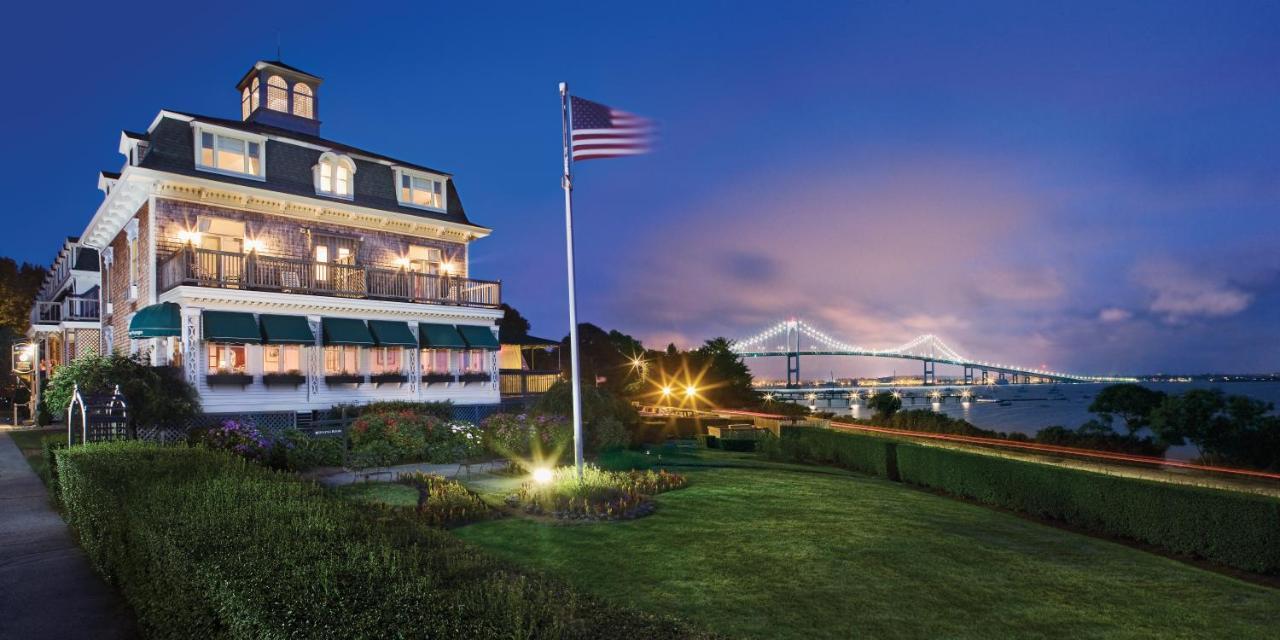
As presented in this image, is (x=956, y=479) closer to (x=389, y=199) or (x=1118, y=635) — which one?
(x=1118, y=635)

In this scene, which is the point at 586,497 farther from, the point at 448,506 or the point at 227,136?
the point at 227,136

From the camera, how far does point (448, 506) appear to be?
11359mm

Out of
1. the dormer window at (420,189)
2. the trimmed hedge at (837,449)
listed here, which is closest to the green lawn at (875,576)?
the trimmed hedge at (837,449)

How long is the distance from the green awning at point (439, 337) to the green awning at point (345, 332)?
78.0 inches

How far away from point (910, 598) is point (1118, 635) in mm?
1918

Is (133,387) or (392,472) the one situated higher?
(133,387)

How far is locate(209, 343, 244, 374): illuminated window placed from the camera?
22297mm

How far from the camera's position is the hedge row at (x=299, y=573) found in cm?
419

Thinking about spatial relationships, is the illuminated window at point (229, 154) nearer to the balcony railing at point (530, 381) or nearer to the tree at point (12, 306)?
the balcony railing at point (530, 381)

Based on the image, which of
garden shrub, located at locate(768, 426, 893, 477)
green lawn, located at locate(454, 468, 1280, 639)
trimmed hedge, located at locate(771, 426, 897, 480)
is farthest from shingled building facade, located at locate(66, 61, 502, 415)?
green lawn, located at locate(454, 468, 1280, 639)

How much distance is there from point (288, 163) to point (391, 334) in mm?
7200

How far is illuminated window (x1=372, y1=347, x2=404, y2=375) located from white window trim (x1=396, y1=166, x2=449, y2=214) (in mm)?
6092

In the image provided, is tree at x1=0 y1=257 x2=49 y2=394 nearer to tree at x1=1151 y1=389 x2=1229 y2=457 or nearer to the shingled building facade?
the shingled building facade

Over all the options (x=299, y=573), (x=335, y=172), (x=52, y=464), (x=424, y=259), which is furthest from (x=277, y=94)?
(x=299, y=573)
